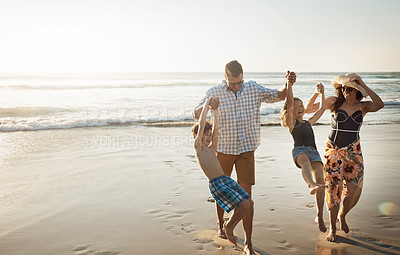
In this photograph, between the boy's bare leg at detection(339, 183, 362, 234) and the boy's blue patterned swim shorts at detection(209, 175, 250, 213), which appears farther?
the boy's bare leg at detection(339, 183, 362, 234)

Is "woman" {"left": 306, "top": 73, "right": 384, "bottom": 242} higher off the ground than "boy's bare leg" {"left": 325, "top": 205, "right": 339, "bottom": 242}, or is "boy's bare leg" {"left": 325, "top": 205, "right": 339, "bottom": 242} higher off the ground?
"woman" {"left": 306, "top": 73, "right": 384, "bottom": 242}

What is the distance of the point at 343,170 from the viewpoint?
4102 millimetres

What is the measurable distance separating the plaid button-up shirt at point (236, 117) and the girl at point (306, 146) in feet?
1.45

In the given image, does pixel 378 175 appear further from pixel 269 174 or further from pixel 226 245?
pixel 226 245

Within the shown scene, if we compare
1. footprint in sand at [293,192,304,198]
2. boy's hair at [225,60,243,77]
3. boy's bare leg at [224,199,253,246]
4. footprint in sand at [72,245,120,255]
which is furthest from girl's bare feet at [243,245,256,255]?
footprint in sand at [293,192,304,198]

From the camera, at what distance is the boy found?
3422 mm

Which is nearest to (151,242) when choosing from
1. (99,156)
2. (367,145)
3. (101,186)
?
(101,186)

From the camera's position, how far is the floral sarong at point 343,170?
4066 mm

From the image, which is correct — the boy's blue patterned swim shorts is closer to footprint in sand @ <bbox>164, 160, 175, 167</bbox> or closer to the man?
the man

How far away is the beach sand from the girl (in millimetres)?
435

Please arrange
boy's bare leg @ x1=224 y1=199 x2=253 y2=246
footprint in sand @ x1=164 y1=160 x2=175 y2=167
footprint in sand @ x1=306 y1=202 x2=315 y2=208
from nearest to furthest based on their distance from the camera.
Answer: boy's bare leg @ x1=224 y1=199 x2=253 y2=246, footprint in sand @ x1=306 y1=202 x2=315 y2=208, footprint in sand @ x1=164 y1=160 x2=175 y2=167

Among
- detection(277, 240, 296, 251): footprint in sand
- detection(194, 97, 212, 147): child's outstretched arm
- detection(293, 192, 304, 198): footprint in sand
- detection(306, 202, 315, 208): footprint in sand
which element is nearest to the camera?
detection(194, 97, 212, 147): child's outstretched arm

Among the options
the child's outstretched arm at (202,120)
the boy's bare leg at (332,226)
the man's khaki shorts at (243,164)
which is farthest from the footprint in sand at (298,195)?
the child's outstretched arm at (202,120)

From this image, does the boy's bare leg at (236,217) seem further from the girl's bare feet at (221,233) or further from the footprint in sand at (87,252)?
the footprint in sand at (87,252)
